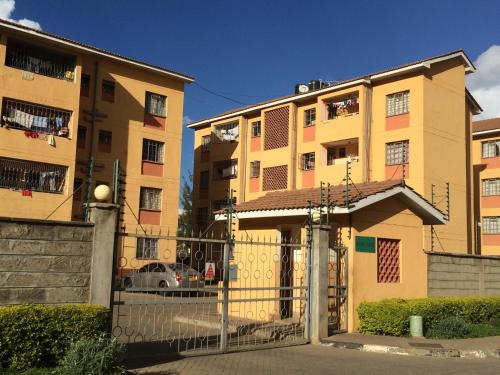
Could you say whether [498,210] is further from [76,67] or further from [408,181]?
[76,67]

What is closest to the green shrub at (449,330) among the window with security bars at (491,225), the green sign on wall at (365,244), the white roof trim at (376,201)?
the green sign on wall at (365,244)

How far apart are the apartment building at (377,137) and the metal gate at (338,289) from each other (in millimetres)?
13259

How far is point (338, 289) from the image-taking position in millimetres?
13258

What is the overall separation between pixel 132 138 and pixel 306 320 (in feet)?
68.5

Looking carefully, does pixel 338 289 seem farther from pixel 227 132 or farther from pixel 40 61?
pixel 227 132

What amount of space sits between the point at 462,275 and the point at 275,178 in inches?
772

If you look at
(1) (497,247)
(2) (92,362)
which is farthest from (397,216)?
(1) (497,247)

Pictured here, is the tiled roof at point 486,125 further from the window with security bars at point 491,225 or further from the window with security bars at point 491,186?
the window with security bars at point 491,225

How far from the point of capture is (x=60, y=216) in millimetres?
25188

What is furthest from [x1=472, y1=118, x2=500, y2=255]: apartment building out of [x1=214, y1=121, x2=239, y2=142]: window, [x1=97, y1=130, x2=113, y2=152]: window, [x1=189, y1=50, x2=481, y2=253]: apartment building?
[x1=97, y1=130, x2=113, y2=152]: window

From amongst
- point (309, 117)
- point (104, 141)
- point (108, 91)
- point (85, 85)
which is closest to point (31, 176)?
point (104, 141)

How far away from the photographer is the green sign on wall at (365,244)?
13.3m

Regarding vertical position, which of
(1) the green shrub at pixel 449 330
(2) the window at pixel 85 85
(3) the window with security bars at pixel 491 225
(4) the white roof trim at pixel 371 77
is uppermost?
(4) the white roof trim at pixel 371 77

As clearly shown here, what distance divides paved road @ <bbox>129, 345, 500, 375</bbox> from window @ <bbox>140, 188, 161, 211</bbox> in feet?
68.5
